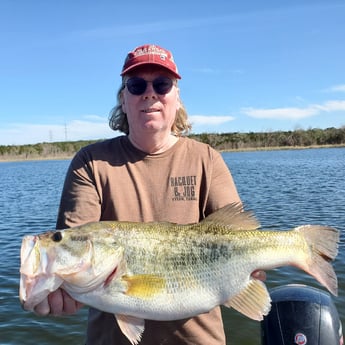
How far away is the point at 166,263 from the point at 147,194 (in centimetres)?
64

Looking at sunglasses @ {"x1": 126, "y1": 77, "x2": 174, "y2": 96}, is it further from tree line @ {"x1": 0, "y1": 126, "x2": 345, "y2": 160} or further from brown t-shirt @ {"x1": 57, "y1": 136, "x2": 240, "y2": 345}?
tree line @ {"x1": 0, "y1": 126, "x2": 345, "y2": 160}

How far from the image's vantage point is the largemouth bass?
308 cm

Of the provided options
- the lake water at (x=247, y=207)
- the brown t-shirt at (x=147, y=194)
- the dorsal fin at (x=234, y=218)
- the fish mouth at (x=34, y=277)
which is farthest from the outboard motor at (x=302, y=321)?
the lake water at (x=247, y=207)

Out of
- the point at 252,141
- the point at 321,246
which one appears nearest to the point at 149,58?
the point at 321,246

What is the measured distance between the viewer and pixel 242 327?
882cm

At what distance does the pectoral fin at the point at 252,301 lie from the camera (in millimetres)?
3377

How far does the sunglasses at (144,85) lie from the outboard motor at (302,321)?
8.35ft

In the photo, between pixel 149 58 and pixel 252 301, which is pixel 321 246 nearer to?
pixel 252 301

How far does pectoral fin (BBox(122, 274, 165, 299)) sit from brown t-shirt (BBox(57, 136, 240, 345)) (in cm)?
55

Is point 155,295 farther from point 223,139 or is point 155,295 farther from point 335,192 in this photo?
point 223,139

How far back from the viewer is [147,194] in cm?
362

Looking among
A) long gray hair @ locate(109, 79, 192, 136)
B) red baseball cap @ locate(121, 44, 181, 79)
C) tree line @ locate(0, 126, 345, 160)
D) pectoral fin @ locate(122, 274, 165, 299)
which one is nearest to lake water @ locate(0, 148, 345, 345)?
long gray hair @ locate(109, 79, 192, 136)

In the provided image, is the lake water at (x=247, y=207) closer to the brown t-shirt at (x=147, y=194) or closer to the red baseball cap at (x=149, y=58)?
the brown t-shirt at (x=147, y=194)

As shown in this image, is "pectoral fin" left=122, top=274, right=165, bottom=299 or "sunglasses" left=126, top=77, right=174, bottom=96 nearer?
"pectoral fin" left=122, top=274, right=165, bottom=299
